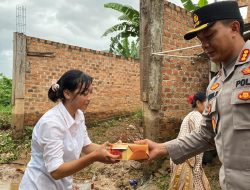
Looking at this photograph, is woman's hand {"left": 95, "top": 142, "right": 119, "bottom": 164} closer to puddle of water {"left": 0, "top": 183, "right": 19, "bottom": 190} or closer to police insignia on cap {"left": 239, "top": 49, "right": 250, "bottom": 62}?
police insignia on cap {"left": 239, "top": 49, "right": 250, "bottom": 62}

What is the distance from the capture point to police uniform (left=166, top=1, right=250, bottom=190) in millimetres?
1805

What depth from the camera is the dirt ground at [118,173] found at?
18.3 feet

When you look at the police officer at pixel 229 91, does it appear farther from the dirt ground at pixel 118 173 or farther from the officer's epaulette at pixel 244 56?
the dirt ground at pixel 118 173

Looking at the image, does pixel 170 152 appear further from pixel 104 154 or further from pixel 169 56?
pixel 169 56

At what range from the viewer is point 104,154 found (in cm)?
224

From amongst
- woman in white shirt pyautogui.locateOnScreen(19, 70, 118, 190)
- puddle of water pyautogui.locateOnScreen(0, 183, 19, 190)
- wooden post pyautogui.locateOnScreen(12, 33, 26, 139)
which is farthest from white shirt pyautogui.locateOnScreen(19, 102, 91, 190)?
wooden post pyautogui.locateOnScreen(12, 33, 26, 139)

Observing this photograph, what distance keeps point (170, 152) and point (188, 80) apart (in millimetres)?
4124

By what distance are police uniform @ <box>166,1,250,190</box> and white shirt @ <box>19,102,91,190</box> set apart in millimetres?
1041

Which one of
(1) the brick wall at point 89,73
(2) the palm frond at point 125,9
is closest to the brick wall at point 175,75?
(1) the brick wall at point 89,73

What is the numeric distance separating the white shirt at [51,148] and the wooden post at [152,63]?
3.45 meters

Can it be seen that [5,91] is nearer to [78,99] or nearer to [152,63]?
[152,63]

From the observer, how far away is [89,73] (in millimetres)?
11164

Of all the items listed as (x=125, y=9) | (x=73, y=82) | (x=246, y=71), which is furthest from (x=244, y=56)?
(x=125, y=9)

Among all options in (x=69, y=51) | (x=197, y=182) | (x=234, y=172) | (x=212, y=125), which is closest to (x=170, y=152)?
(x=212, y=125)
